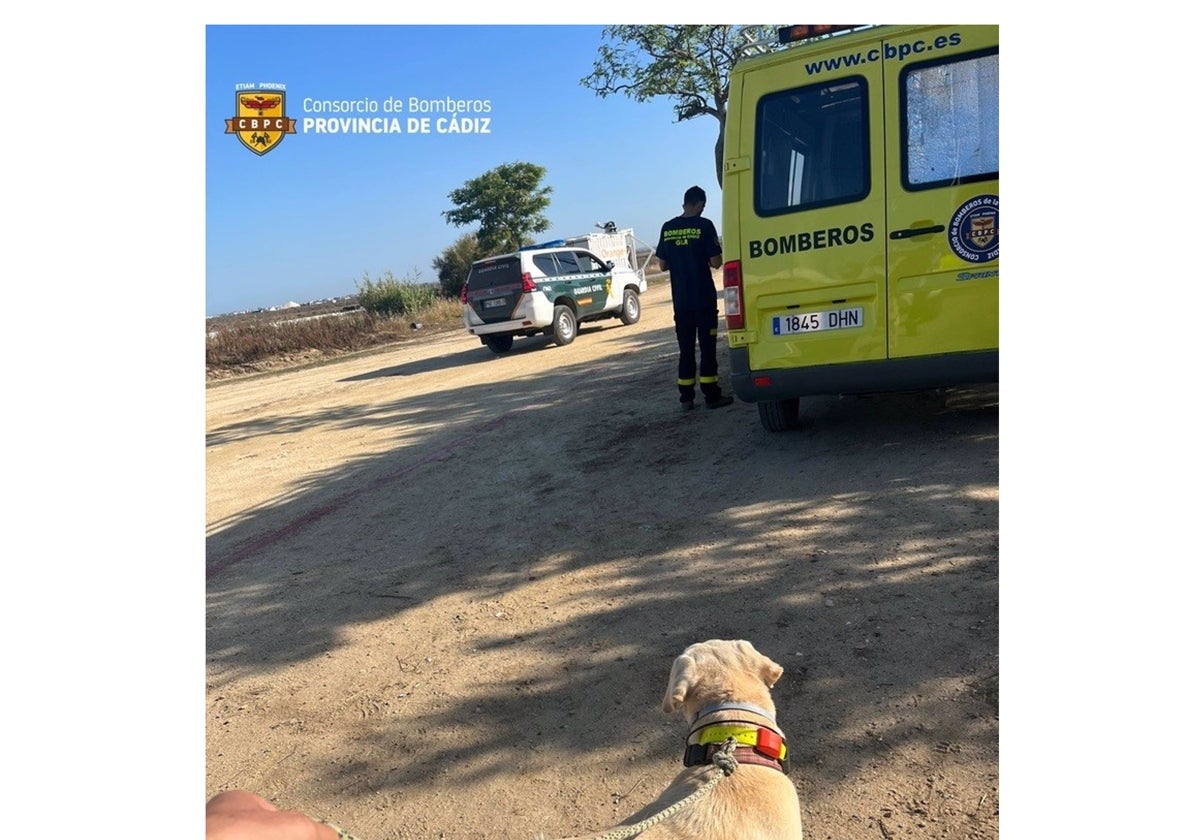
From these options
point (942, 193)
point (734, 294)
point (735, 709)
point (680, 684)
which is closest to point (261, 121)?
point (734, 294)

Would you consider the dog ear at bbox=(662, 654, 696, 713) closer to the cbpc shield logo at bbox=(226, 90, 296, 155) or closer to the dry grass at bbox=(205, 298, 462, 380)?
the cbpc shield logo at bbox=(226, 90, 296, 155)

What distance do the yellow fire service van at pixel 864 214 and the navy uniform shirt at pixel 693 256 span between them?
1.97m

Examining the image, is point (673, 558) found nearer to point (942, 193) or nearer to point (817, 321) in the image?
point (817, 321)

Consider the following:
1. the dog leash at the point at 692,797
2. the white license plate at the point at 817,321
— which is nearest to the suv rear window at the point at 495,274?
the white license plate at the point at 817,321

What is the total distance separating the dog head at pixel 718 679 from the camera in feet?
7.39

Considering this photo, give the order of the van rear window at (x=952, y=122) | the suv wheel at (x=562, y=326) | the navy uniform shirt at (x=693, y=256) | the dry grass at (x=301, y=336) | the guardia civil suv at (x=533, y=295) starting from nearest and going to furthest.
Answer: the van rear window at (x=952, y=122) < the navy uniform shirt at (x=693, y=256) < the guardia civil suv at (x=533, y=295) < the suv wheel at (x=562, y=326) < the dry grass at (x=301, y=336)

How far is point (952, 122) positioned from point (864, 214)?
0.71 m

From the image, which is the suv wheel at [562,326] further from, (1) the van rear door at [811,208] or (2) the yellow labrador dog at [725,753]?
(2) the yellow labrador dog at [725,753]

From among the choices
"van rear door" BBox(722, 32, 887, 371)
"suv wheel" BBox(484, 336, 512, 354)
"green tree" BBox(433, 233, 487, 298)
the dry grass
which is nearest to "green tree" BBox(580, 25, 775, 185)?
"van rear door" BBox(722, 32, 887, 371)

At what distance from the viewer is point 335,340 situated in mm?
22625

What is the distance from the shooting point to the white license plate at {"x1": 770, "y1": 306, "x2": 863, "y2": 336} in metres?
5.42

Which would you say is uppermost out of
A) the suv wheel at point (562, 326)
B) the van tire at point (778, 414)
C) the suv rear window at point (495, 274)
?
the suv rear window at point (495, 274)

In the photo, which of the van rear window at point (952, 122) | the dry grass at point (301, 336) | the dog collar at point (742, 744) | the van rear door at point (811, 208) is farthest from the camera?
the dry grass at point (301, 336)
